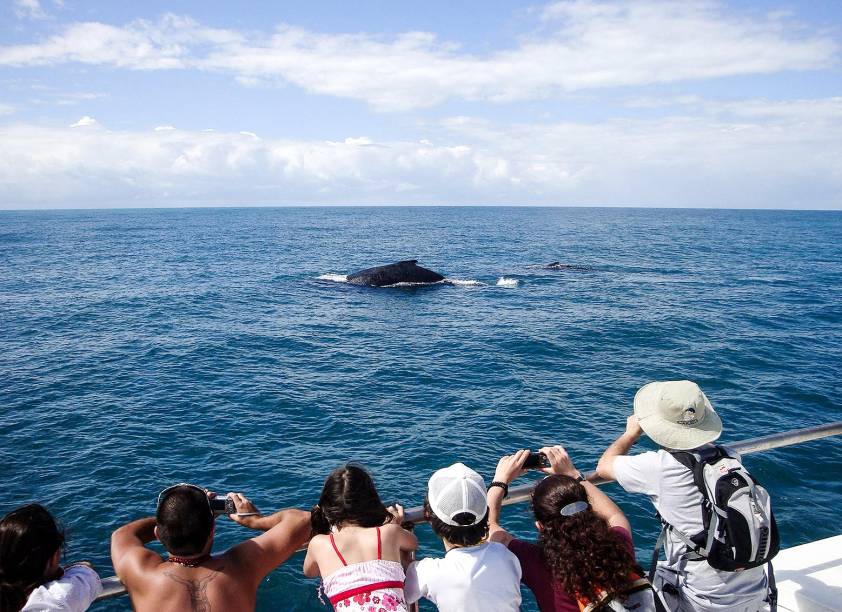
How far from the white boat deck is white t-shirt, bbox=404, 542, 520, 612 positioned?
2997 mm

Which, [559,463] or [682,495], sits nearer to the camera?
[682,495]

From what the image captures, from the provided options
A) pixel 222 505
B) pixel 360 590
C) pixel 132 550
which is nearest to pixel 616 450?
pixel 360 590

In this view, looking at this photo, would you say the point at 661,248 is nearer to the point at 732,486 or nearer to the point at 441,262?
the point at 441,262

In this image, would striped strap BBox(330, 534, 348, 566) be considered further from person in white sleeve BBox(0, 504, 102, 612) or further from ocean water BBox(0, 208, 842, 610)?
ocean water BBox(0, 208, 842, 610)

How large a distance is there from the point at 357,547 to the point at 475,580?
83cm

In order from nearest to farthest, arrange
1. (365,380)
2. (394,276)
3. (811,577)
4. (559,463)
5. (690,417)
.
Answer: (690,417), (559,463), (811,577), (365,380), (394,276)

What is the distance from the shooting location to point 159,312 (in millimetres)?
36906

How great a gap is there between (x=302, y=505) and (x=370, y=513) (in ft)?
34.3

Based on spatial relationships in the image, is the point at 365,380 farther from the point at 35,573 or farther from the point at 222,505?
the point at 35,573

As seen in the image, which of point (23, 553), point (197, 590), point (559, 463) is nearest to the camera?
point (23, 553)

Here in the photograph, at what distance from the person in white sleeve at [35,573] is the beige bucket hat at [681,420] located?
3.90 meters

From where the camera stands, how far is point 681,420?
15.3 ft

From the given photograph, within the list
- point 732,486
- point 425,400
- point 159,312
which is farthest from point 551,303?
point 732,486

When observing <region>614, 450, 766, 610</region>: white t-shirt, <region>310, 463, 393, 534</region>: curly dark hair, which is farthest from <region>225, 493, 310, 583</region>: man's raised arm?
<region>614, 450, 766, 610</region>: white t-shirt
